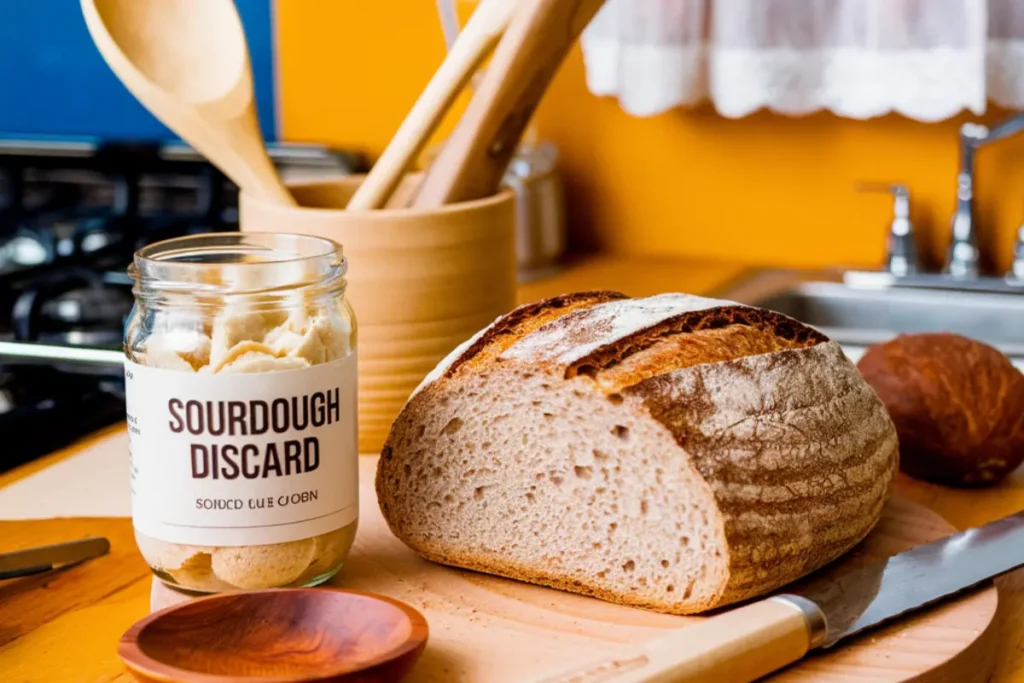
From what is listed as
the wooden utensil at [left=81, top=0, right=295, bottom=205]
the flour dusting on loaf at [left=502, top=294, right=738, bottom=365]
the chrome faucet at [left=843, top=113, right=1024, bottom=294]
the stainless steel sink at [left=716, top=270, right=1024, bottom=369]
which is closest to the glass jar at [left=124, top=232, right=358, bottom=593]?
the flour dusting on loaf at [left=502, top=294, right=738, bottom=365]

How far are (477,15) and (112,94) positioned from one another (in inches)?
51.7

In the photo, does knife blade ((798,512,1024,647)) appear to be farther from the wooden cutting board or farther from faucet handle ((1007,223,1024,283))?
faucet handle ((1007,223,1024,283))

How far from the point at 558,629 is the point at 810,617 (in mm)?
149

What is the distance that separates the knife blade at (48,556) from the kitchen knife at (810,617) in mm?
382

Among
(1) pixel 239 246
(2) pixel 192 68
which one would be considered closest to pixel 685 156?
(2) pixel 192 68

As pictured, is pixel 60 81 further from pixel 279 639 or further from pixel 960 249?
pixel 279 639

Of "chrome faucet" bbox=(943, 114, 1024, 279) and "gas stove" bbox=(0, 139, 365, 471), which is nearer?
"gas stove" bbox=(0, 139, 365, 471)

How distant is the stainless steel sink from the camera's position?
5.21 ft

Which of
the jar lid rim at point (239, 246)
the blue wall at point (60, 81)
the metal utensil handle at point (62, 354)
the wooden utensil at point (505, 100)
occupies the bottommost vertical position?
the metal utensil handle at point (62, 354)

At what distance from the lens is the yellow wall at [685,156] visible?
1.70 meters

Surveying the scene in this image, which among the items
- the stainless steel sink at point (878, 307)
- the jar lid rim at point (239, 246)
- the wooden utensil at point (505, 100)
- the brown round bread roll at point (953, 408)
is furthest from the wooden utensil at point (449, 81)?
the stainless steel sink at point (878, 307)

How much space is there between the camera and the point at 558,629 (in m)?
0.75

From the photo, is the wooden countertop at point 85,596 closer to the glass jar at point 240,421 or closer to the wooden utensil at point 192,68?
the glass jar at point 240,421

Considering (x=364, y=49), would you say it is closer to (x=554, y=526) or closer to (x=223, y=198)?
(x=223, y=198)
